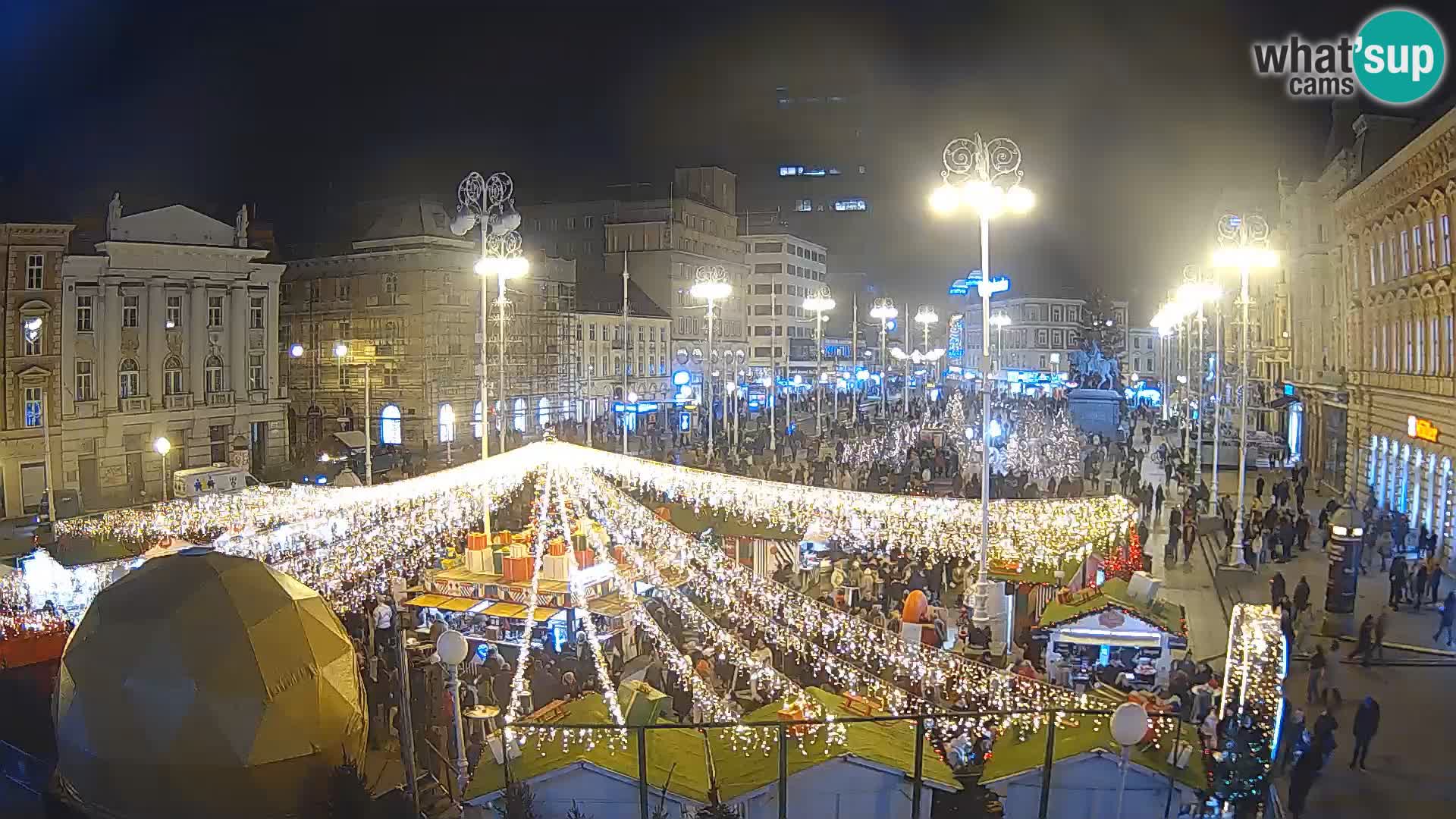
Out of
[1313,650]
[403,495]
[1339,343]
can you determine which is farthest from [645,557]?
[1339,343]

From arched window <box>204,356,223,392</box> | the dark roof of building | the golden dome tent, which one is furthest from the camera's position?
the dark roof of building

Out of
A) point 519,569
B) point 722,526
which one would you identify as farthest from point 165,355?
point 519,569

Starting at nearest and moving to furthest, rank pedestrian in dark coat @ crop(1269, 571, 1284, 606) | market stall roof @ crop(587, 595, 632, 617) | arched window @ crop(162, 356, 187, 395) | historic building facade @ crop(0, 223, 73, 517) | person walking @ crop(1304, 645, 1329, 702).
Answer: person walking @ crop(1304, 645, 1329, 702) < market stall roof @ crop(587, 595, 632, 617) < pedestrian in dark coat @ crop(1269, 571, 1284, 606) < historic building facade @ crop(0, 223, 73, 517) < arched window @ crop(162, 356, 187, 395)

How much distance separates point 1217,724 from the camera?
1170 centimetres

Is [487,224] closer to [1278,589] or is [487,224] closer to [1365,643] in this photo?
[1278,589]

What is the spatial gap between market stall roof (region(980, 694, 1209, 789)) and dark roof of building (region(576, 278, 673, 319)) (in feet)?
185

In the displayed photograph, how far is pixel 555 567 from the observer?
1702 cm

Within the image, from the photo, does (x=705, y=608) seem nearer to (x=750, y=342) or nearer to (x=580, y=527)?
(x=580, y=527)

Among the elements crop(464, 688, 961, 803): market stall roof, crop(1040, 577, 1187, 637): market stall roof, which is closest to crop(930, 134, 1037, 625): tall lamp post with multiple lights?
crop(1040, 577, 1187, 637): market stall roof

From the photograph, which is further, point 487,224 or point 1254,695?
point 487,224

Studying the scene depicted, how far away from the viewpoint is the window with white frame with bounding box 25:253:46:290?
113 ft

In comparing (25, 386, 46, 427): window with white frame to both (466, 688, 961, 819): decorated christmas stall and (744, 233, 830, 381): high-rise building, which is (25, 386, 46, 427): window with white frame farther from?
(744, 233, 830, 381): high-rise building

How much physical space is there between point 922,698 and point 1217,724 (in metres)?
3.19

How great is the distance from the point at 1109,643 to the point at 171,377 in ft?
124
